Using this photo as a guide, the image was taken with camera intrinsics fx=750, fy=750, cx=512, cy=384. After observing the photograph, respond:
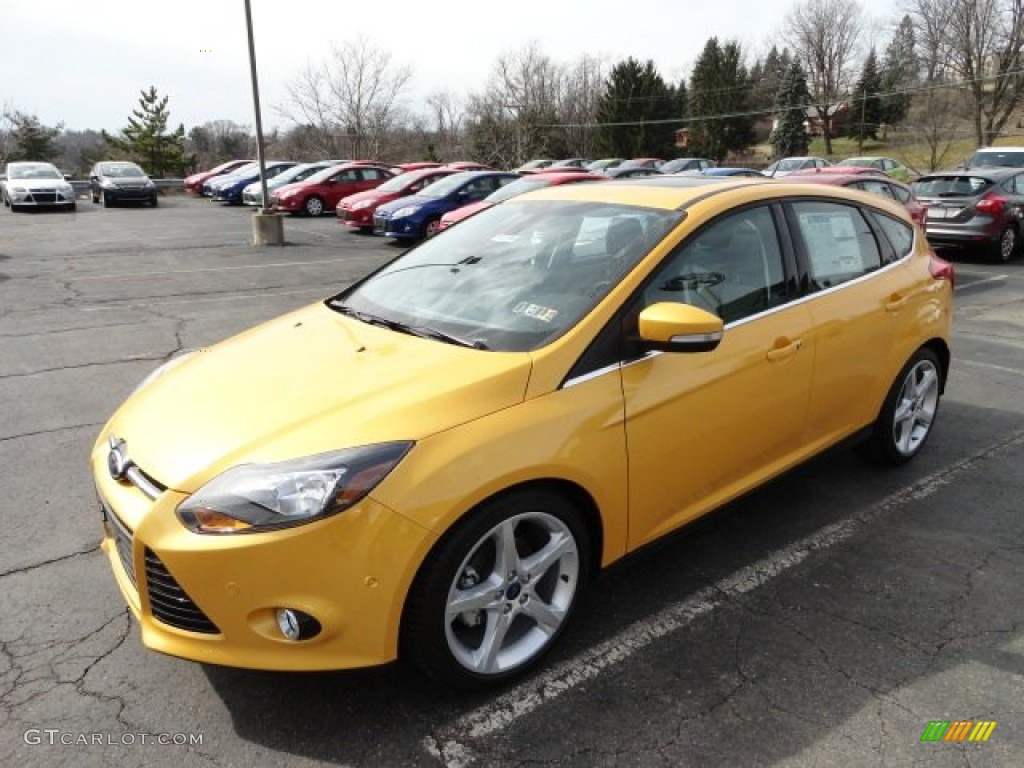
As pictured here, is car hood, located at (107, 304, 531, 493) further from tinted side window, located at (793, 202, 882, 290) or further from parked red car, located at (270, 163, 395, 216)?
parked red car, located at (270, 163, 395, 216)

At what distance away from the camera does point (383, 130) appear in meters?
45.9

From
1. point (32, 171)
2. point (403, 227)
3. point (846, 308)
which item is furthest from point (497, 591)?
point (32, 171)

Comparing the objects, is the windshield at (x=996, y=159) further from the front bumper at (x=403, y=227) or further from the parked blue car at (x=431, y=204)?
the front bumper at (x=403, y=227)

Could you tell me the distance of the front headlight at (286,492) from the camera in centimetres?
210

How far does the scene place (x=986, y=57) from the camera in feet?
125

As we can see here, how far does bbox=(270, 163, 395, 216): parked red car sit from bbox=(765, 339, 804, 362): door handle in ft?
67.1

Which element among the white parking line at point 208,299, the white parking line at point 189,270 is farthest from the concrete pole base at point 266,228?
the white parking line at point 208,299

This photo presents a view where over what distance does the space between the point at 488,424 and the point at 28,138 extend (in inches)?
2259

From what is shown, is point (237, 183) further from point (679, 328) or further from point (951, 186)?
point (679, 328)

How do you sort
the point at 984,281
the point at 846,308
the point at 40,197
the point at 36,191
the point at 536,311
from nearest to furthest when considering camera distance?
the point at 536,311 → the point at 846,308 → the point at 984,281 → the point at 36,191 → the point at 40,197

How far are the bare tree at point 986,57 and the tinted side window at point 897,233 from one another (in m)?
41.1

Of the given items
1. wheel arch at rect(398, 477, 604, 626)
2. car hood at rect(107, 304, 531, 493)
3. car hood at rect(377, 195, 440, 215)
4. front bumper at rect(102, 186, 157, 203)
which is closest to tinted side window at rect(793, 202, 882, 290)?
wheel arch at rect(398, 477, 604, 626)

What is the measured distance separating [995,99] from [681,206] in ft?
145

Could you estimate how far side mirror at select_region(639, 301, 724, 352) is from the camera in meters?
2.54
